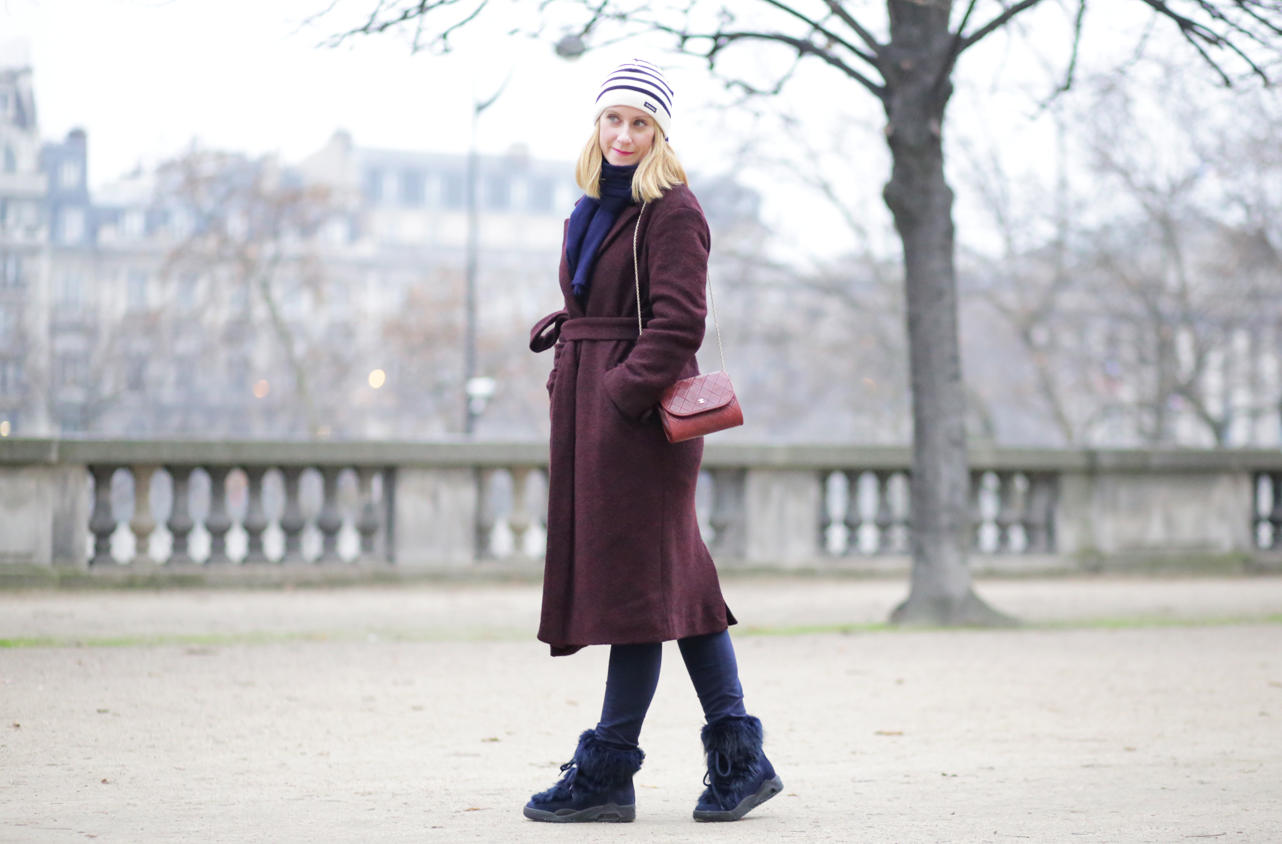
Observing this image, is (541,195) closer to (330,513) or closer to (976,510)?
(976,510)

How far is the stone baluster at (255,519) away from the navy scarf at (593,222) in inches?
310

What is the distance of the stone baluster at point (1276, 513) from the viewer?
48.2 ft

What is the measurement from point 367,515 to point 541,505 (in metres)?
3.03

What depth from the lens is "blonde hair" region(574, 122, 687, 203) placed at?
4.37 m

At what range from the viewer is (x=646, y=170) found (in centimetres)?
439

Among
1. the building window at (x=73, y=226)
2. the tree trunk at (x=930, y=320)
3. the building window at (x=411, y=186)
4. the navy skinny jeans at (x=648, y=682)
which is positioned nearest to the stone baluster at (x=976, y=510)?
the tree trunk at (x=930, y=320)

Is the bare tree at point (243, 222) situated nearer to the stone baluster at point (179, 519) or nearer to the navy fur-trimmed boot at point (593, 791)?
the stone baluster at point (179, 519)

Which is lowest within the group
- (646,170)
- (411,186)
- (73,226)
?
(646,170)

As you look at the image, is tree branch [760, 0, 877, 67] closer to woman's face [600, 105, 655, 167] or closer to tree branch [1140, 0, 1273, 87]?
tree branch [1140, 0, 1273, 87]

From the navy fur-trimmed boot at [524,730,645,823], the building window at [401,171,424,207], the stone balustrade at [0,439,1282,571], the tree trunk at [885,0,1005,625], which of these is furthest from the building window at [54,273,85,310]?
the navy fur-trimmed boot at [524,730,645,823]

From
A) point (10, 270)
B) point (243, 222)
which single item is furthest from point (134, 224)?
point (243, 222)

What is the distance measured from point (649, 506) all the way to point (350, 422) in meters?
52.3

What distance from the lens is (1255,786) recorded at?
494cm

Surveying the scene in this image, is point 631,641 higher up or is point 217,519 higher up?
point 217,519
